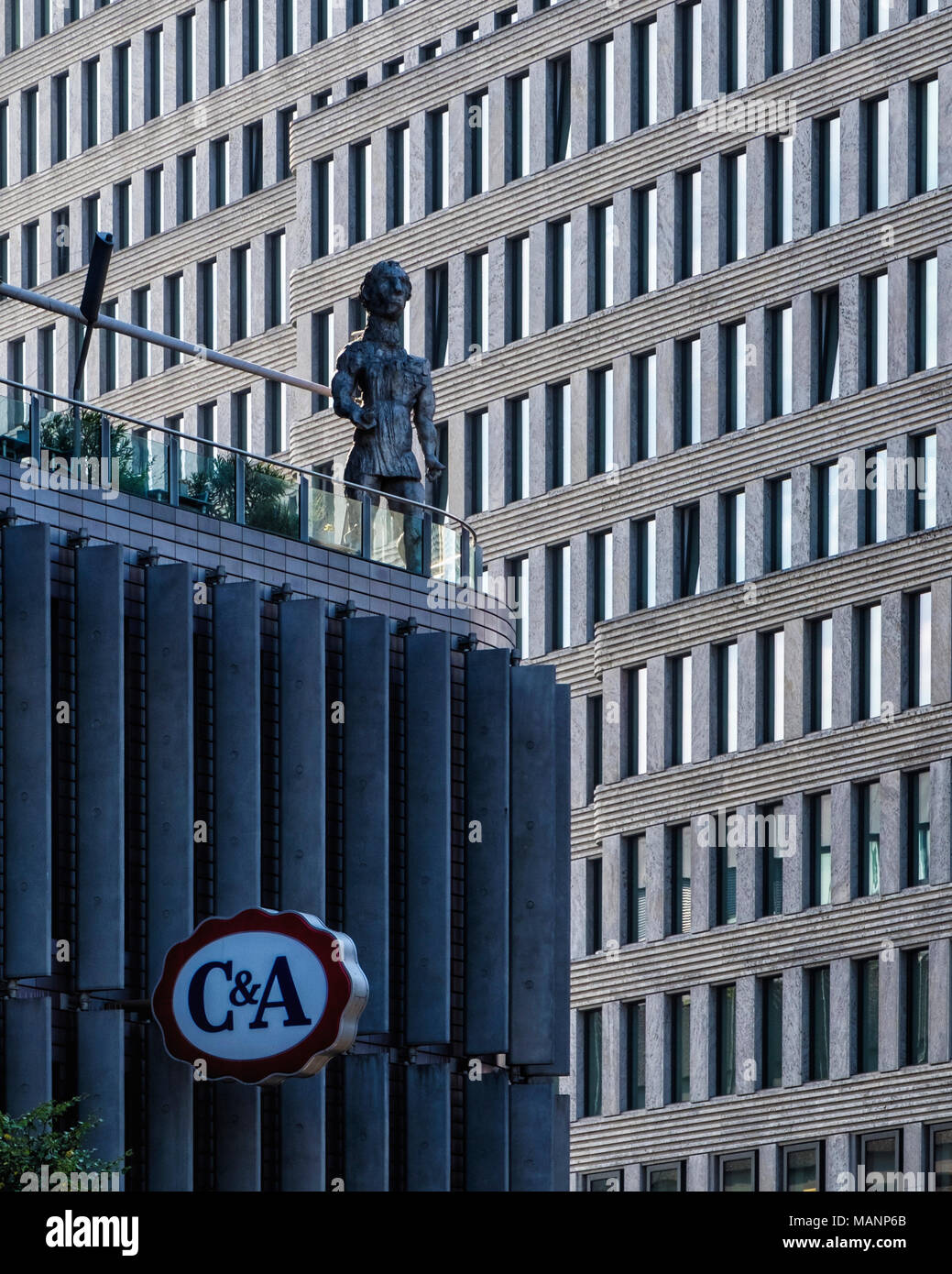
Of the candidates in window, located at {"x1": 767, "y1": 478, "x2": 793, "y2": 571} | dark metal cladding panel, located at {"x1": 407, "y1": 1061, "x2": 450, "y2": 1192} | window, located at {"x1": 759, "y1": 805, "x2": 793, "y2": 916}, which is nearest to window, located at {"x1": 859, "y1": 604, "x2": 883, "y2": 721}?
window, located at {"x1": 767, "y1": 478, "x2": 793, "y2": 571}

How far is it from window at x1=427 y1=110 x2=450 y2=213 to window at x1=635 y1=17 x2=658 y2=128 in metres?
6.15

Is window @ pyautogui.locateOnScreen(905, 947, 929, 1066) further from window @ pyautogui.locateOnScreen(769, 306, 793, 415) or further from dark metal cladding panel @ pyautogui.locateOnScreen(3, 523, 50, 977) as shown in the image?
dark metal cladding panel @ pyautogui.locateOnScreen(3, 523, 50, 977)

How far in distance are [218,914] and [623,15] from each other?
47923 millimetres

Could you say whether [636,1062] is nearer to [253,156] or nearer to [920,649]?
[920,649]

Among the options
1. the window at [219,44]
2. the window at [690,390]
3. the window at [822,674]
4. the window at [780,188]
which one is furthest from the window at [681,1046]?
the window at [219,44]

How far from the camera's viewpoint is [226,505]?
140ft

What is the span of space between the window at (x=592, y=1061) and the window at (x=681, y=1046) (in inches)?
79.5

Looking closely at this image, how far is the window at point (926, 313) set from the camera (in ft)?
255

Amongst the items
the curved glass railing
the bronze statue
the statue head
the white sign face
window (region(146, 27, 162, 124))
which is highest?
window (region(146, 27, 162, 124))

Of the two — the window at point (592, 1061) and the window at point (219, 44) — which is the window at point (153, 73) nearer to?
the window at point (219, 44)

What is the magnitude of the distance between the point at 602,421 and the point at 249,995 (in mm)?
46966

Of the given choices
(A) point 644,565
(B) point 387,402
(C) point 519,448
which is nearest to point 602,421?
(C) point 519,448

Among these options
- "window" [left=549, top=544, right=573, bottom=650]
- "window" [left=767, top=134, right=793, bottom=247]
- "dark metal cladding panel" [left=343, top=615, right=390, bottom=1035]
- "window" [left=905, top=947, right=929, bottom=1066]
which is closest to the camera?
"dark metal cladding panel" [left=343, top=615, right=390, bottom=1035]

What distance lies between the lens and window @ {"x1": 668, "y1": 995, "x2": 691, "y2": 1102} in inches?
3142
